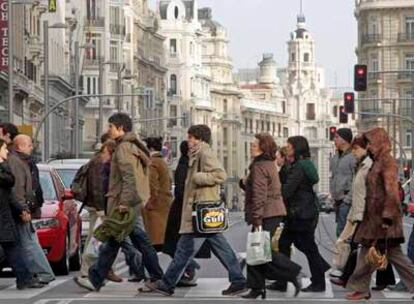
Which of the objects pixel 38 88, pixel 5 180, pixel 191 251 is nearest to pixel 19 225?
pixel 5 180

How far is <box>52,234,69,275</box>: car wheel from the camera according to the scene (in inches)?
922

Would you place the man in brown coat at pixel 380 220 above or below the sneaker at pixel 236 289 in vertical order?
above

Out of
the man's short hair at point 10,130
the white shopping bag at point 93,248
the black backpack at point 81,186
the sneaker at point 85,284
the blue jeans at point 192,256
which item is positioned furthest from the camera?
the black backpack at point 81,186

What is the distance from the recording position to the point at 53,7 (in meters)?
49.9

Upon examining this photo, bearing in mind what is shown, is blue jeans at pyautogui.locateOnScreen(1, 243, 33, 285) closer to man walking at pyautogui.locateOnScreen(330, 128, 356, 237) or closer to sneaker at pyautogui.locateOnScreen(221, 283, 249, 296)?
sneaker at pyautogui.locateOnScreen(221, 283, 249, 296)

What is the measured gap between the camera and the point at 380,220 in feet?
59.5

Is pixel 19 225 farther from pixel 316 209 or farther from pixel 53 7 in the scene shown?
pixel 53 7

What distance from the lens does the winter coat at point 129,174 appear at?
750 inches

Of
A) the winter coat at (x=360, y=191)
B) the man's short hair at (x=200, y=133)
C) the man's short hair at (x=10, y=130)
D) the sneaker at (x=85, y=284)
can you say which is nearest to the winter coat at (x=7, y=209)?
the sneaker at (x=85, y=284)

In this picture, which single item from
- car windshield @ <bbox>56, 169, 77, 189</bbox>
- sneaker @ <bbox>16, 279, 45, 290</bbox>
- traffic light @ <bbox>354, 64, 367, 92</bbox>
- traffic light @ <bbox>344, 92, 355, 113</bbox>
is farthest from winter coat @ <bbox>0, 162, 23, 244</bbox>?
traffic light @ <bbox>344, 92, 355, 113</bbox>

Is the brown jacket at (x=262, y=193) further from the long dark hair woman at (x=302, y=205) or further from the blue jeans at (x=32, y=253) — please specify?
the blue jeans at (x=32, y=253)

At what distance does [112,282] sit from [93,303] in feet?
12.1

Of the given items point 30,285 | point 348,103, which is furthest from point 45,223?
point 348,103

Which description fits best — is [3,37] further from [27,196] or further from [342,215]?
[27,196]
